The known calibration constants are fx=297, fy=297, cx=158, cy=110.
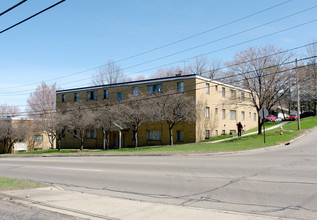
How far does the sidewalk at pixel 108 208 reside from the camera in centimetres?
642

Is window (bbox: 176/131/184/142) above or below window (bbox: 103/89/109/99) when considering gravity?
below

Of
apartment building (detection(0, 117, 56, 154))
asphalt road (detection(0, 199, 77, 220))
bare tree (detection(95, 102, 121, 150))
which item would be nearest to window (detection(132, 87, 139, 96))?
bare tree (detection(95, 102, 121, 150))

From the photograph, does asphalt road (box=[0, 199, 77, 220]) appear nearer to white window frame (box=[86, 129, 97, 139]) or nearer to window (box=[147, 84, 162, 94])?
window (box=[147, 84, 162, 94])

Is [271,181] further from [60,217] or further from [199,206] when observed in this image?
[60,217]

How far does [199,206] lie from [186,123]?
2885 centimetres

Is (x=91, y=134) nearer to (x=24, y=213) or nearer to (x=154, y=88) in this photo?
(x=154, y=88)

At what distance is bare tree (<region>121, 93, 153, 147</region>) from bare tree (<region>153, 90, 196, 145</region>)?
3.75ft

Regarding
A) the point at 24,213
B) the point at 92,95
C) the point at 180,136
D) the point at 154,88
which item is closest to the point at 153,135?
the point at 180,136

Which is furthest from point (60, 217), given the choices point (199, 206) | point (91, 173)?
point (91, 173)

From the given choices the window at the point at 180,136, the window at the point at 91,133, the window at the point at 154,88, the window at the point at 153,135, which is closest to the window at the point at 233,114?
the window at the point at 180,136

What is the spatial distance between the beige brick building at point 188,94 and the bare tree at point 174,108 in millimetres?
Answer: 1289

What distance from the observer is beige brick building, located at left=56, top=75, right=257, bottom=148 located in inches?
1419

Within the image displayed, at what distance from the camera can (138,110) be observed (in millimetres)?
32938

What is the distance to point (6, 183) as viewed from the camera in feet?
36.0
